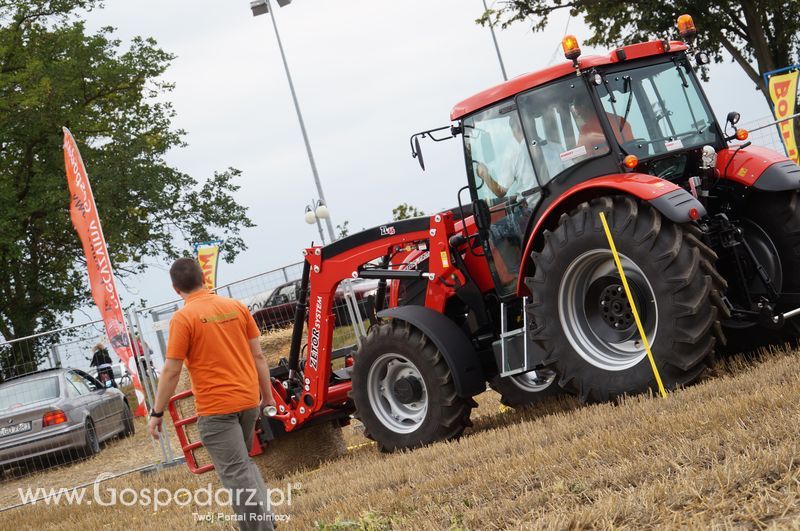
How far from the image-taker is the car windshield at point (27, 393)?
42.6ft

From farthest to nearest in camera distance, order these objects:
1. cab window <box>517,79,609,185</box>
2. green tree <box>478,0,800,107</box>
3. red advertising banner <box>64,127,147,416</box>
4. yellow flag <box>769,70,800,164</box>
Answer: green tree <box>478,0,800,107</box> < yellow flag <box>769,70,800,164</box> < red advertising banner <box>64,127,147,416</box> < cab window <box>517,79,609,185</box>

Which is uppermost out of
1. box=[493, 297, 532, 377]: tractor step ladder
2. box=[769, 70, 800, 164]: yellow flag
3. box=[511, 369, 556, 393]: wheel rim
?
box=[769, 70, 800, 164]: yellow flag

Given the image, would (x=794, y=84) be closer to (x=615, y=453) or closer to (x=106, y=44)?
(x=615, y=453)

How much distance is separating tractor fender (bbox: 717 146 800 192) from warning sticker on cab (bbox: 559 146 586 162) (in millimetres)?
1099

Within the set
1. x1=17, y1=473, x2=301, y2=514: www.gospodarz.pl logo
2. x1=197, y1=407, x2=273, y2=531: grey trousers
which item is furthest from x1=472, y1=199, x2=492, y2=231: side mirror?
x1=197, y1=407, x2=273, y2=531: grey trousers

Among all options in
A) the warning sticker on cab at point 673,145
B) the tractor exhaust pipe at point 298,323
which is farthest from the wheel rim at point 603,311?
the tractor exhaust pipe at point 298,323

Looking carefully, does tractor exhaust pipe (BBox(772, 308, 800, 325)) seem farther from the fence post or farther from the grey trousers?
the fence post

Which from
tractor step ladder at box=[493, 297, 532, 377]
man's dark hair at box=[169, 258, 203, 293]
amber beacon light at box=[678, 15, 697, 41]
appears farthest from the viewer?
amber beacon light at box=[678, 15, 697, 41]

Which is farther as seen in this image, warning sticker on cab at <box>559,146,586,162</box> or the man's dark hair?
warning sticker on cab at <box>559,146,586,162</box>

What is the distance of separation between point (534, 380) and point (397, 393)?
1.56 metres

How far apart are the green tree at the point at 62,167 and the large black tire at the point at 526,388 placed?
18.3 metres

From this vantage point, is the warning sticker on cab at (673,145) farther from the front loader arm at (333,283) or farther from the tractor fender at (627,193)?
the front loader arm at (333,283)

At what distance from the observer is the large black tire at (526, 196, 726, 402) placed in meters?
6.65

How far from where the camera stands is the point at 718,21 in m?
26.5
